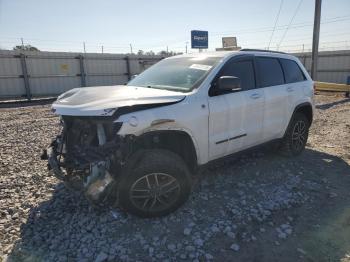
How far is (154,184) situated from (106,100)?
1059 millimetres

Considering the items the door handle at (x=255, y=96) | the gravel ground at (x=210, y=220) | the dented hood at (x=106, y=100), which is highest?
the dented hood at (x=106, y=100)

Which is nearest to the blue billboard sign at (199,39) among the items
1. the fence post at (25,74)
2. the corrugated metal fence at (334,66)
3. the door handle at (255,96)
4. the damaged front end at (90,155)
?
the corrugated metal fence at (334,66)

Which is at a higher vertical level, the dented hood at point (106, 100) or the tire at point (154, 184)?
the dented hood at point (106, 100)

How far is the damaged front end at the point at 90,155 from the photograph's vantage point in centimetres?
300

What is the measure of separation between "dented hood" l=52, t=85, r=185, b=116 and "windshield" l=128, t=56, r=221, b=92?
0.29 metres

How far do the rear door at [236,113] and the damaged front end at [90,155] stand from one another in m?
1.25

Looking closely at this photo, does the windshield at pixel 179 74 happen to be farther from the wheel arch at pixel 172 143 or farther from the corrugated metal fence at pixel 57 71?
the corrugated metal fence at pixel 57 71

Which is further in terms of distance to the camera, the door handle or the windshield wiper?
the door handle

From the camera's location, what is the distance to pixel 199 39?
2156cm

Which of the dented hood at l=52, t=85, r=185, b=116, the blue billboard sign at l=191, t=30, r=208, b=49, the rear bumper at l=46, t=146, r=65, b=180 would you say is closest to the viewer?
the dented hood at l=52, t=85, r=185, b=116

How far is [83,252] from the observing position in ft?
9.49

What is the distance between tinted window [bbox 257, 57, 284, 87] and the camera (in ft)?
15.3

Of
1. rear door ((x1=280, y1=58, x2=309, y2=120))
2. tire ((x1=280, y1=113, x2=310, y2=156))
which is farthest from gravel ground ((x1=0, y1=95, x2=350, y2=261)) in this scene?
rear door ((x1=280, y1=58, x2=309, y2=120))

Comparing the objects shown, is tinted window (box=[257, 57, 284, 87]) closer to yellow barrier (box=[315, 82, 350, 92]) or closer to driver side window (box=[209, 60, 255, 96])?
driver side window (box=[209, 60, 255, 96])
